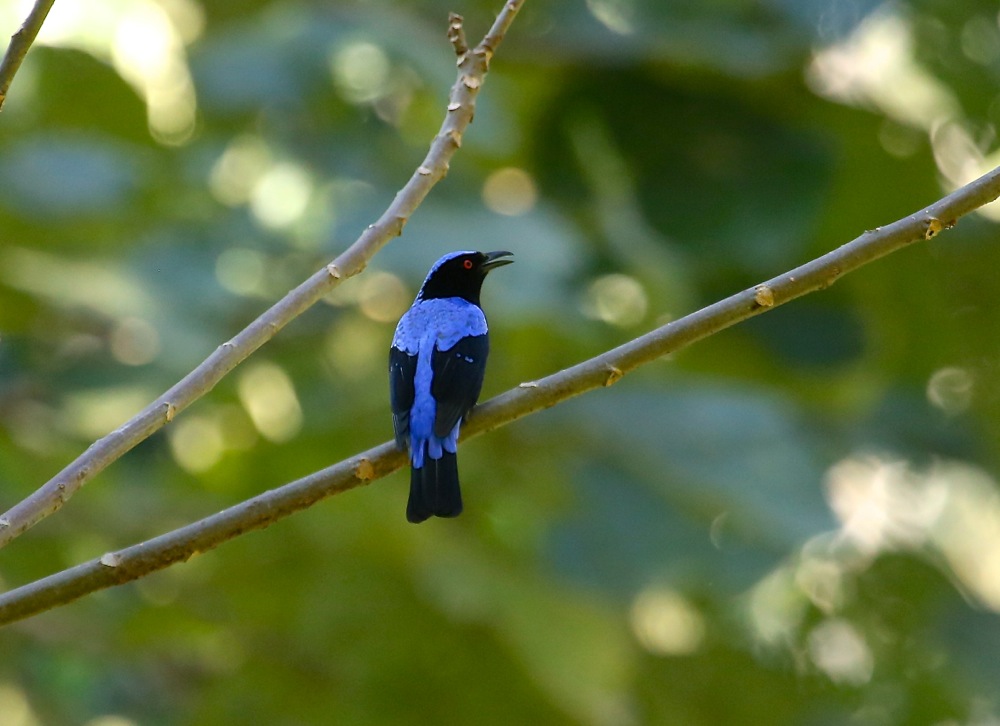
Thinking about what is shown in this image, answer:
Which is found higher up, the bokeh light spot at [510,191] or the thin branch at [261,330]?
the thin branch at [261,330]

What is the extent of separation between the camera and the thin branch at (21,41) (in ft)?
8.79

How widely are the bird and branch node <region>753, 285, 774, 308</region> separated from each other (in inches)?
36.8

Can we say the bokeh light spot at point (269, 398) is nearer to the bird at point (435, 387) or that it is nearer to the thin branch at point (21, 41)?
the bird at point (435, 387)

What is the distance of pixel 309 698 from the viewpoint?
7770mm

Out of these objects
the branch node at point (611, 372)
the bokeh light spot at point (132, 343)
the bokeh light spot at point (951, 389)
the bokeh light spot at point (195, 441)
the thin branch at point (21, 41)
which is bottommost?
the bokeh light spot at point (951, 389)

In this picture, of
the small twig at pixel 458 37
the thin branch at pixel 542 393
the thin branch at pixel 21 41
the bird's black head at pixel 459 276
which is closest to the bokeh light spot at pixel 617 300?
the bird's black head at pixel 459 276

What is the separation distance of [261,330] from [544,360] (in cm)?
407

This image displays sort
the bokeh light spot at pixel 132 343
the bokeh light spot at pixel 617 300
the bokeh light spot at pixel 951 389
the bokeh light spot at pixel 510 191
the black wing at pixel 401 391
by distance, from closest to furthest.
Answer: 1. the black wing at pixel 401 391
2. the bokeh light spot at pixel 132 343
3. the bokeh light spot at pixel 617 300
4. the bokeh light spot at pixel 510 191
5. the bokeh light spot at pixel 951 389

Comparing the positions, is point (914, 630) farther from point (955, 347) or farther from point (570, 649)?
point (570, 649)

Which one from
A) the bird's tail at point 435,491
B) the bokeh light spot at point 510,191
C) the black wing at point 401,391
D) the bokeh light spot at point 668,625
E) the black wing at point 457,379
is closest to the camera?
the bird's tail at point 435,491

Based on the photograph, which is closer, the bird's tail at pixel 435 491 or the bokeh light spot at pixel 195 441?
the bird's tail at pixel 435 491

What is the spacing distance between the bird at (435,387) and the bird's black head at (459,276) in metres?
0.02

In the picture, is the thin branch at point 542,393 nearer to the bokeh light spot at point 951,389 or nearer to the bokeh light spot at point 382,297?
the bokeh light spot at point 382,297

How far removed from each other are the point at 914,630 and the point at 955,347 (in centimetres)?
167
